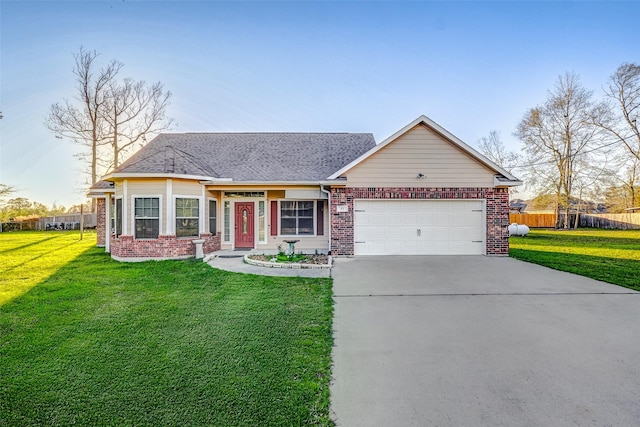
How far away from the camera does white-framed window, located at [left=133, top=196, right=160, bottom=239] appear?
411 inches

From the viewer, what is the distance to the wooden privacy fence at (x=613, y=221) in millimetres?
25891

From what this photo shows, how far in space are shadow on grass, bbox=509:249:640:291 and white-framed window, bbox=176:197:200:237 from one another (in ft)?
39.3

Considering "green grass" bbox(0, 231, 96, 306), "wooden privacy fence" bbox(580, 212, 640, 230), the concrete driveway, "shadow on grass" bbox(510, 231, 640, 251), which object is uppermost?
"wooden privacy fence" bbox(580, 212, 640, 230)

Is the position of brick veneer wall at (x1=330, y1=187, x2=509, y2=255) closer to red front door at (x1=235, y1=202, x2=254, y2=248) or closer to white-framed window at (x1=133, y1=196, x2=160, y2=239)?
red front door at (x1=235, y1=202, x2=254, y2=248)

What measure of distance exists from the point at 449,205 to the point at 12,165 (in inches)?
1095

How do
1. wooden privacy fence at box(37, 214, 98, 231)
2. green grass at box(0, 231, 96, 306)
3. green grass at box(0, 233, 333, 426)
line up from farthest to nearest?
wooden privacy fence at box(37, 214, 98, 231)
green grass at box(0, 231, 96, 306)
green grass at box(0, 233, 333, 426)

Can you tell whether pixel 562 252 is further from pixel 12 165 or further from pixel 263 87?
pixel 12 165

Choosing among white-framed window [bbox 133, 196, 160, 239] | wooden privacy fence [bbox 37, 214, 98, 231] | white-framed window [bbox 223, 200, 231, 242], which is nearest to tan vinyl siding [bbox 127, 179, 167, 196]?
white-framed window [bbox 133, 196, 160, 239]

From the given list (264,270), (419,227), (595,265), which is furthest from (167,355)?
(595,265)

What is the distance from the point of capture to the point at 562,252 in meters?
12.2

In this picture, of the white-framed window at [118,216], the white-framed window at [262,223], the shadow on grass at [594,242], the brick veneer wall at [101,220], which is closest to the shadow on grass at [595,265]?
the shadow on grass at [594,242]

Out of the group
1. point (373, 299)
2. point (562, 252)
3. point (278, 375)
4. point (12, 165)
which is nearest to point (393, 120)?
point (562, 252)

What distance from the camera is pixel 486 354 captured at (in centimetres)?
363

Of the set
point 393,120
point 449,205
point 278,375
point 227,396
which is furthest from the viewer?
point 393,120
